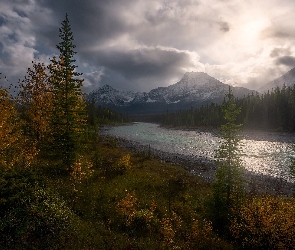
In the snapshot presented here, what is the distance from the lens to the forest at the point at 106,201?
11.2 meters

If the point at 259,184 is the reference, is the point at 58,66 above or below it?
above

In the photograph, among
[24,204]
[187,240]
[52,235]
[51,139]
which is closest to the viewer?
[52,235]

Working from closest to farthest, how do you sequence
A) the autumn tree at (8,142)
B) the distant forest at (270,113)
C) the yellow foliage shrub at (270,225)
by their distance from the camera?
1. the yellow foliage shrub at (270,225)
2. the autumn tree at (8,142)
3. the distant forest at (270,113)

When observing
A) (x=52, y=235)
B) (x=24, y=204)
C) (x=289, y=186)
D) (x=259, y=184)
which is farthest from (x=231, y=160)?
(x=289, y=186)

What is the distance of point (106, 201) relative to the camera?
60.0 feet

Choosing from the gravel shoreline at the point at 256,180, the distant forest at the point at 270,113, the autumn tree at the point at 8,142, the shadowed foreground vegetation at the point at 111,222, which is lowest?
the gravel shoreline at the point at 256,180

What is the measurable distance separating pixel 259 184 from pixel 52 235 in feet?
90.3

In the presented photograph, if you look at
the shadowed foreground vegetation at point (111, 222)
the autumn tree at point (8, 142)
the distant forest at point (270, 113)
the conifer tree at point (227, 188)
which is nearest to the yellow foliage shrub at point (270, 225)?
the shadowed foreground vegetation at point (111, 222)

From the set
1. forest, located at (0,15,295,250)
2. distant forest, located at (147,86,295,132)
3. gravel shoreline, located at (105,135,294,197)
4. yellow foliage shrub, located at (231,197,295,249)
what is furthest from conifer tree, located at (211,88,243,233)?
distant forest, located at (147,86,295,132)

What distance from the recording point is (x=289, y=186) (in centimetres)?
2964

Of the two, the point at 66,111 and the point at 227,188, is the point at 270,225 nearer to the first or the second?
the point at 227,188

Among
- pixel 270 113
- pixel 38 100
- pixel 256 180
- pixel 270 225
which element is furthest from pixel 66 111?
pixel 270 113

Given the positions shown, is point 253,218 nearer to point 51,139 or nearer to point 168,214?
point 168,214

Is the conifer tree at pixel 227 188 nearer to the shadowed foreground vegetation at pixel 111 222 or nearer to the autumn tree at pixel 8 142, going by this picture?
the shadowed foreground vegetation at pixel 111 222
